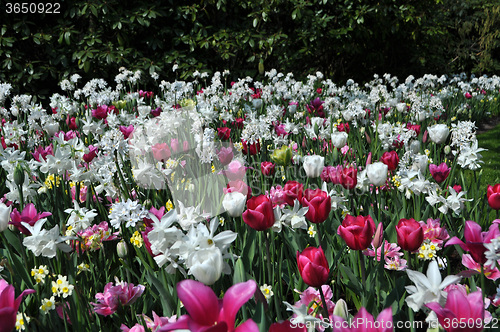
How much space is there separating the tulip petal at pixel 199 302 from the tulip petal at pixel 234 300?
0.6 inches

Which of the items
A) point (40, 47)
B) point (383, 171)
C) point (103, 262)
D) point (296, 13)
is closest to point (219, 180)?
point (103, 262)

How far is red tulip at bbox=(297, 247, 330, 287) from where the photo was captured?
3.37 ft

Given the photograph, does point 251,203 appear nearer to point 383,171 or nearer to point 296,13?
point 383,171

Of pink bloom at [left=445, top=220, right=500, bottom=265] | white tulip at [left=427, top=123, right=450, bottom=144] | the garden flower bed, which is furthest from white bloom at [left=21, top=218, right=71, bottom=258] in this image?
white tulip at [left=427, top=123, right=450, bottom=144]

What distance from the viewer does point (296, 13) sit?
24.6 feet

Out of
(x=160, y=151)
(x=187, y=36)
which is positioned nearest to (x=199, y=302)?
(x=160, y=151)

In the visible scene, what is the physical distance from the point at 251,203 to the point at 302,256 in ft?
1.06

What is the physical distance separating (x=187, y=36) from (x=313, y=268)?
7371 millimetres

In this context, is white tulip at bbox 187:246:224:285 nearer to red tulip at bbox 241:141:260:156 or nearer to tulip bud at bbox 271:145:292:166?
tulip bud at bbox 271:145:292:166

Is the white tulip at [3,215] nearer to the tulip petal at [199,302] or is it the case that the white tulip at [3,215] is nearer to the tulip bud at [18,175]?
the tulip bud at [18,175]

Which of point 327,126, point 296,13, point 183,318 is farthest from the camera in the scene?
point 296,13

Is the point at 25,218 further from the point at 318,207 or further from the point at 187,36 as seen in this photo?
the point at 187,36

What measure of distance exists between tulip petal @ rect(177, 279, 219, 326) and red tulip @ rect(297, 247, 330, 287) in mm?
363

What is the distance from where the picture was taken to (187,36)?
7.71 meters
